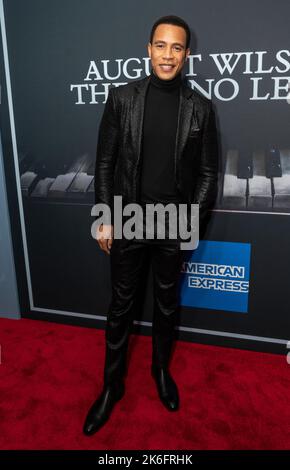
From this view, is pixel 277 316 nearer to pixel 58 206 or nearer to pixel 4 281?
pixel 58 206

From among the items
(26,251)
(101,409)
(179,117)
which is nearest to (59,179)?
(26,251)

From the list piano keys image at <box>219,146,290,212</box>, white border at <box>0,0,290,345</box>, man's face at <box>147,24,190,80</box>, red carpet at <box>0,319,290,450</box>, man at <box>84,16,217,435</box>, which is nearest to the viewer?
man's face at <box>147,24,190,80</box>

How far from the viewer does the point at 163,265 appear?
6.70 ft

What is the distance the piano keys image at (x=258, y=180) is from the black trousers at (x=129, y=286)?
0.59 metres

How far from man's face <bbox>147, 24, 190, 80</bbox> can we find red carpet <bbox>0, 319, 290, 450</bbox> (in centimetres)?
169

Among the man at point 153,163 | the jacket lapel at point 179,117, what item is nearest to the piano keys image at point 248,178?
the man at point 153,163

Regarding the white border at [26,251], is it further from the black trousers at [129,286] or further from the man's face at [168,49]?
the man's face at [168,49]

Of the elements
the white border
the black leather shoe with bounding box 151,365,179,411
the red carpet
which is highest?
the white border

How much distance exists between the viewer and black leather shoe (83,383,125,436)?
1969mm

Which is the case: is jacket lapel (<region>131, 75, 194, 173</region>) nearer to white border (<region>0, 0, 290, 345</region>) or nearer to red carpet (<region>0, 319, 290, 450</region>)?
white border (<region>0, 0, 290, 345</region>)

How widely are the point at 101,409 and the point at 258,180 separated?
1.53 meters

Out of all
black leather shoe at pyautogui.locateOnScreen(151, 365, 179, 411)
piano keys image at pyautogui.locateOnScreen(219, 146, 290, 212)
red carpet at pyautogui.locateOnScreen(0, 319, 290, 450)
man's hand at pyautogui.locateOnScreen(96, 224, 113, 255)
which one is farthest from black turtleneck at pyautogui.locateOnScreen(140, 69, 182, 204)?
red carpet at pyautogui.locateOnScreen(0, 319, 290, 450)

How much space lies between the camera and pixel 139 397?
7.29 feet
